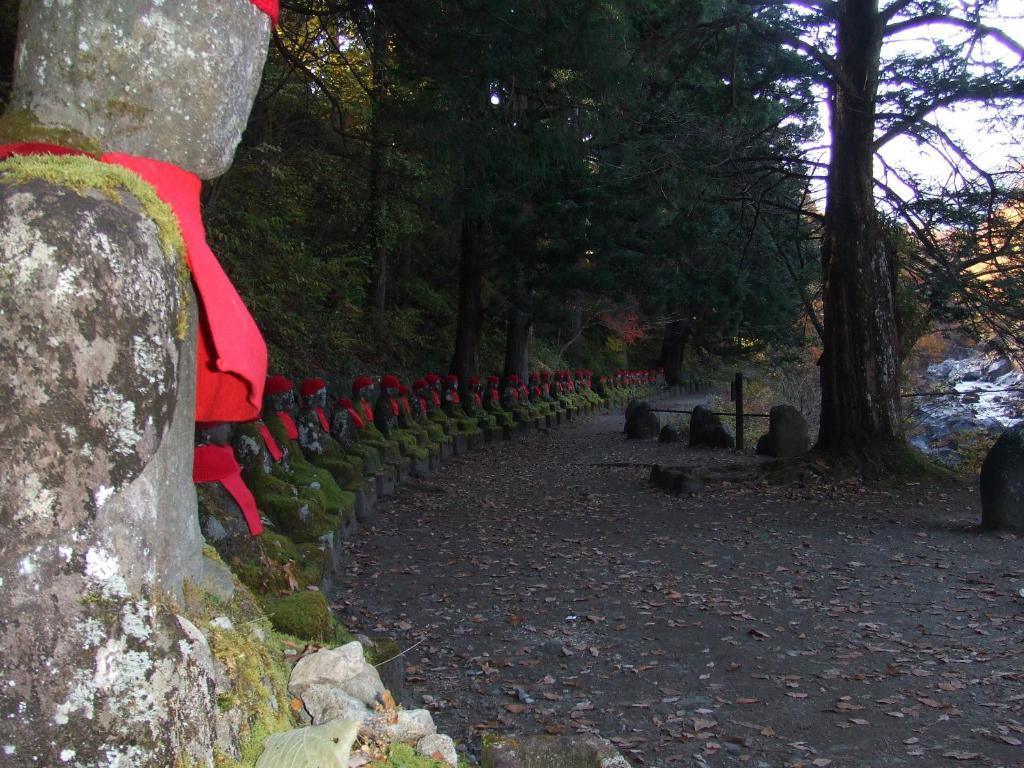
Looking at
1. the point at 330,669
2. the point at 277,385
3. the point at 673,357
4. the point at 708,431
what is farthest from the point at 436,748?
the point at 673,357

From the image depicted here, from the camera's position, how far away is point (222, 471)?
3422 mm

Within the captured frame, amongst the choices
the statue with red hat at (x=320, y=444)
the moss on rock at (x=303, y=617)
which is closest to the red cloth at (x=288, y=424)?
the statue with red hat at (x=320, y=444)

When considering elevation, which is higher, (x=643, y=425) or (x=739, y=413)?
(x=739, y=413)

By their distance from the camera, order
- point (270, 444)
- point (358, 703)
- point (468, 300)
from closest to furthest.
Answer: point (358, 703) < point (270, 444) < point (468, 300)

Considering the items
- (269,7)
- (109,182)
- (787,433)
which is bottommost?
(787,433)

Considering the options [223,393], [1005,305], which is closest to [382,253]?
[1005,305]

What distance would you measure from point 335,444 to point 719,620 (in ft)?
14.1

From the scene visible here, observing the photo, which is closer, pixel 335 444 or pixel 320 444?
pixel 320 444

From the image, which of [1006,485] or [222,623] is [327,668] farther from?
[1006,485]

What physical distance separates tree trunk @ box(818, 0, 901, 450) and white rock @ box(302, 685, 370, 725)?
29.3ft

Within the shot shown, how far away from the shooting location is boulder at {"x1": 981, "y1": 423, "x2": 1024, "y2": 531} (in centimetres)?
738

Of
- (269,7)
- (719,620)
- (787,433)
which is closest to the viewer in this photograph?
(269,7)

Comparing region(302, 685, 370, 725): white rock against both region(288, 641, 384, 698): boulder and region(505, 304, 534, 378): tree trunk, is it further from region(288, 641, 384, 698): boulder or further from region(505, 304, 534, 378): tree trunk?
region(505, 304, 534, 378): tree trunk

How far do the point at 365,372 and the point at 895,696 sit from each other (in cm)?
1307
